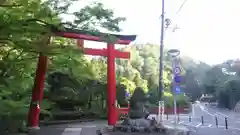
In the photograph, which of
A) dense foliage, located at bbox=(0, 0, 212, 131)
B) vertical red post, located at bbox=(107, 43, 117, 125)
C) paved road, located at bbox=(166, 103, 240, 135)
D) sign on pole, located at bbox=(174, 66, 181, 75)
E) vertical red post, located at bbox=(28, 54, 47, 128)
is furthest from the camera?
vertical red post, located at bbox=(107, 43, 117, 125)

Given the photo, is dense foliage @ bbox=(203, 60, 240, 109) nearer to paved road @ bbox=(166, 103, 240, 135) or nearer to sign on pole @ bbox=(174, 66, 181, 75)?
paved road @ bbox=(166, 103, 240, 135)

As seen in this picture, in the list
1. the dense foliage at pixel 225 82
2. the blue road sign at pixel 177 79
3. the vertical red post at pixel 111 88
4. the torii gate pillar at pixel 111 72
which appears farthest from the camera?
the dense foliage at pixel 225 82

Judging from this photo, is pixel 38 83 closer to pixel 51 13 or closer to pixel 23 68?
pixel 23 68

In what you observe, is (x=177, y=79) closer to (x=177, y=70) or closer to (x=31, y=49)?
(x=177, y=70)

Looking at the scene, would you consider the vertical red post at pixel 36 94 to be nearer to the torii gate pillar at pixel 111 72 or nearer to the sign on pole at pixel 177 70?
the torii gate pillar at pixel 111 72

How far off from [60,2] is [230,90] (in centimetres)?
4870

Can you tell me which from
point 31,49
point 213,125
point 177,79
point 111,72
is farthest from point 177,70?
point 213,125

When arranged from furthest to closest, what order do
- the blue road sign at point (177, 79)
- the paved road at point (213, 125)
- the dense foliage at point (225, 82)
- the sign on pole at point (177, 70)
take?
the dense foliage at point (225, 82), the paved road at point (213, 125), the sign on pole at point (177, 70), the blue road sign at point (177, 79)

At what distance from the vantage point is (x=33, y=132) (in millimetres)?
Result: 15023

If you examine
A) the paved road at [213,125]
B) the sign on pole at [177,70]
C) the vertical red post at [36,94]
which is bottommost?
the paved road at [213,125]

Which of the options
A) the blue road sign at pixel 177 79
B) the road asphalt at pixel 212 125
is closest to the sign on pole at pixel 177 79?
the blue road sign at pixel 177 79

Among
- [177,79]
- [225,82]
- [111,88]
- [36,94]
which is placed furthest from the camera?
[225,82]

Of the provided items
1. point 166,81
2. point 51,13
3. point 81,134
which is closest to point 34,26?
point 51,13

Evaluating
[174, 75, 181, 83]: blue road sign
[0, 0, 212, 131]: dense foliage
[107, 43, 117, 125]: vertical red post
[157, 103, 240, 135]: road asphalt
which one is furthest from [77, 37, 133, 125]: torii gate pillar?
[174, 75, 181, 83]: blue road sign
